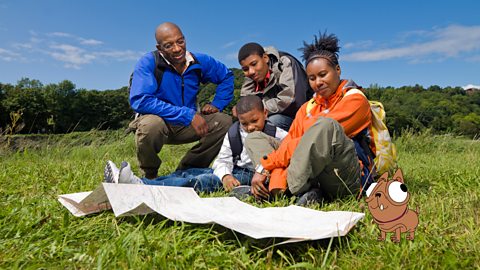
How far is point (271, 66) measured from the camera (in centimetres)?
379

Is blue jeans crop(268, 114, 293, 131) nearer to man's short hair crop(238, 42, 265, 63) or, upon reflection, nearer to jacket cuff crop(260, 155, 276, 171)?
man's short hair crop(238, 42, 265, 63)

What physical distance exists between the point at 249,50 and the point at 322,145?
1.68 m

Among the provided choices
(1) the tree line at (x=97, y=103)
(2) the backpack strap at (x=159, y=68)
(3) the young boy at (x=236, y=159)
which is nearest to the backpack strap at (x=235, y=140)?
(3) the young boy at (x=236, y=159)

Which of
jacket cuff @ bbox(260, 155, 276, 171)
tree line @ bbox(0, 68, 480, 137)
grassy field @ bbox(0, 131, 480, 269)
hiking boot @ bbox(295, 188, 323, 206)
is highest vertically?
jacket cuff @ bbox(260, 155, 276, 171)

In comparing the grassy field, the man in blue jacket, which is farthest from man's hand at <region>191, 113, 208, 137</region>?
the grassy field

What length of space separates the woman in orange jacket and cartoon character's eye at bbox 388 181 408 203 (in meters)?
0.70

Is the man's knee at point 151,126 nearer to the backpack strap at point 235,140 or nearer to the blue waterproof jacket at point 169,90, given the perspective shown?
the blue waterproof jacket at point 169,90

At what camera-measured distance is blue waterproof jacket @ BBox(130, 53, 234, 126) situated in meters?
3.93

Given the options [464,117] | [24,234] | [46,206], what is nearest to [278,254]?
[24,234]

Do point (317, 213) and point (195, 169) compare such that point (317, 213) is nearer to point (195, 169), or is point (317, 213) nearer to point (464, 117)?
point (195, 169)

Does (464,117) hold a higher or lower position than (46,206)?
lower

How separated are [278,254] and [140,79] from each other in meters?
2.85

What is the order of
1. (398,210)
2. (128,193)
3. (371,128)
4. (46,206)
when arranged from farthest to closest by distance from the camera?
(371,128) → (46,206) → (128,193) → (398,210)

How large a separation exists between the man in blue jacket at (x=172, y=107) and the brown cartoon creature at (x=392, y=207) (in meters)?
2.70
